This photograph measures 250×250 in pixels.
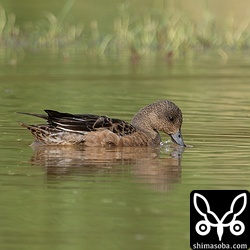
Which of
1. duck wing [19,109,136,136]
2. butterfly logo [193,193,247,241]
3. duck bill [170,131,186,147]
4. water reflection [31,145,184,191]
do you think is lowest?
butterfly logo [193,193,247,241]

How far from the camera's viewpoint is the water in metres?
7.89

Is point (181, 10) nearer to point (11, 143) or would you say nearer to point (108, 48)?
point (108, 48)

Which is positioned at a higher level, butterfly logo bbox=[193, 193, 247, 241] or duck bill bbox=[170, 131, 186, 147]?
duck bill bbox=[170, 131, 186, 147]

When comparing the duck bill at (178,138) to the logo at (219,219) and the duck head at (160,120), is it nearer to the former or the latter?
the duck head at (160,120)

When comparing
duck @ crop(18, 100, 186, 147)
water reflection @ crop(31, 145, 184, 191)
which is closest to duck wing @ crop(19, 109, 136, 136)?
duck @ crop(18, 100, 186, 147)

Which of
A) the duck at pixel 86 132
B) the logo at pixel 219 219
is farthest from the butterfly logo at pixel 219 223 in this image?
the duck at pixel 86 132

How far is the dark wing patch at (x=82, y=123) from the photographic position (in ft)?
37.6

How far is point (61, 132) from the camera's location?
37.8ft

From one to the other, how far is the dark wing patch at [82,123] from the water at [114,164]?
219 mm

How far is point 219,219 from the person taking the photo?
27.1 feet

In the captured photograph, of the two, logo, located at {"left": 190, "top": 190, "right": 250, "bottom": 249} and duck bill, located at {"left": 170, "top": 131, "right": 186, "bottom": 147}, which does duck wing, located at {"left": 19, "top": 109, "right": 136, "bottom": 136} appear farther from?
logo, located at {"left": 190, "top": 190, "right": 250, "bottom": 249}

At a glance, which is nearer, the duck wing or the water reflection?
the water reflection

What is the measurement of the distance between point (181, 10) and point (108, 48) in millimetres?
5147

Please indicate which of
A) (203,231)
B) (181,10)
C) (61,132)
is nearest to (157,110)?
(61,132)
